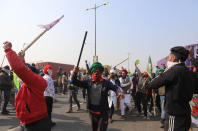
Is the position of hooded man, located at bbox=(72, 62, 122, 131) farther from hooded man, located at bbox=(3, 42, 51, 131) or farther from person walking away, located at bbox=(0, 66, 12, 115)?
person walking away, located at bbox=(0, 66, 12, 115)

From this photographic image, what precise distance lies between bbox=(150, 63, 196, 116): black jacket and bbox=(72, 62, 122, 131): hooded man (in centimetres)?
133

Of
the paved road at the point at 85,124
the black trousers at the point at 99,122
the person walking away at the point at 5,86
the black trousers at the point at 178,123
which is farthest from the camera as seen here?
the person walking away at the point at 5,86

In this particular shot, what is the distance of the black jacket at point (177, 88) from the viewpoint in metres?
2.63

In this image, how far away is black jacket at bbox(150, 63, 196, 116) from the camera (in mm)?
2629

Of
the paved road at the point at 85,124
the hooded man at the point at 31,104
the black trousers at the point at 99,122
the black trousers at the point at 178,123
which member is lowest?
the paved road at the point at 85,124

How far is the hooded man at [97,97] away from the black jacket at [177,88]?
1331 mm

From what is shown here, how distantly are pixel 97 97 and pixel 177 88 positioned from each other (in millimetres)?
1625

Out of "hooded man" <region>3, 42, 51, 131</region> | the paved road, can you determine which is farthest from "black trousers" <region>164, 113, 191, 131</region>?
the paved road

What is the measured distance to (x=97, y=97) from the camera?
3.66 meters

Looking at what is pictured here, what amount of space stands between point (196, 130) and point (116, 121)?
279 cm

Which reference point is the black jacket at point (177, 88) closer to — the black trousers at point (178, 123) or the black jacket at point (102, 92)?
the black trousers at point (178, 123)

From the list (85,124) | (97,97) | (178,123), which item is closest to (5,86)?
(85,124)

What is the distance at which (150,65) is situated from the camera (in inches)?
202

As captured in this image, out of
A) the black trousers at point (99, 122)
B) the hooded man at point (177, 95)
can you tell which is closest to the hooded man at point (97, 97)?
the black trousers at point (99, 122)
